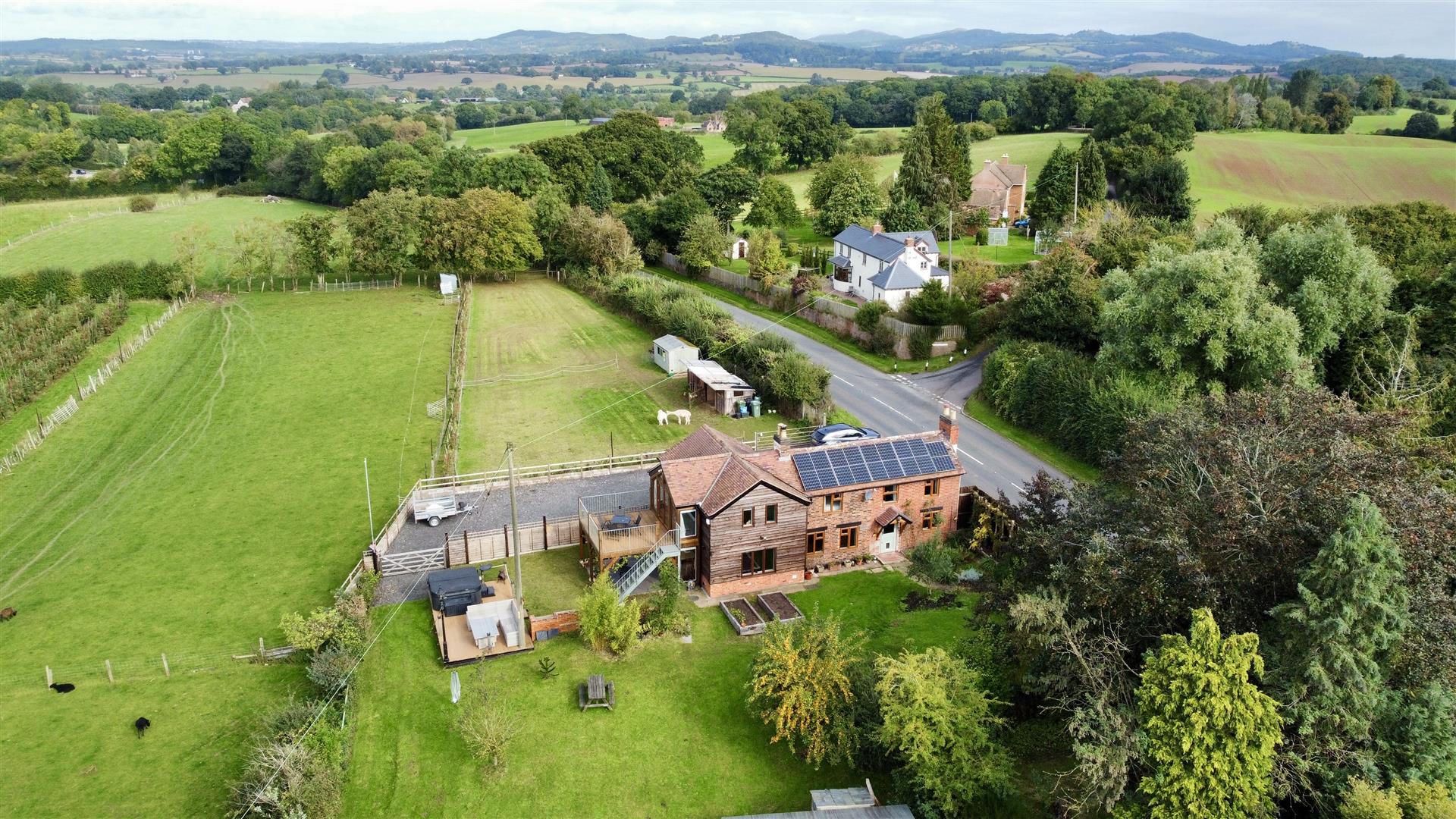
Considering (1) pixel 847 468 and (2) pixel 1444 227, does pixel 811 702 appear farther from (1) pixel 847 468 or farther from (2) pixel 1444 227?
(2) pixel 1444 227

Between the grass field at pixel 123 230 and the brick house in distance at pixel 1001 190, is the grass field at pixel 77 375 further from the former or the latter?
the brick house in distance at pixel 1001 190

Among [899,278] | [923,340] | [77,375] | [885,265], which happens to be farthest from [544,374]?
[77,375]

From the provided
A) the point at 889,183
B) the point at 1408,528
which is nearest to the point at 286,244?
the point at 889,183

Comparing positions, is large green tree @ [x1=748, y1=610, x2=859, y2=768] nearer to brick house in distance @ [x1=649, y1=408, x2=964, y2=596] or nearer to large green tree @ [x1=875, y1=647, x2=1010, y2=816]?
large green tree @ [x1=875, y1=647, x2=1010, y2=816]

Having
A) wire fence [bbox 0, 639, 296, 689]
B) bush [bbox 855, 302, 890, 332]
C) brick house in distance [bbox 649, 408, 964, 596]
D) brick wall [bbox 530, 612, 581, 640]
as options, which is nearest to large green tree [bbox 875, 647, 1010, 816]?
brick house in distance [bbox 649, 408, 964, 596]

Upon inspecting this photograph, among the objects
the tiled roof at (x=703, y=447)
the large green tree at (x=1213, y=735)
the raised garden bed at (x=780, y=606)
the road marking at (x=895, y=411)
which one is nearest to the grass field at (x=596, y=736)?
the raised garden bed at (x=780, y=606)

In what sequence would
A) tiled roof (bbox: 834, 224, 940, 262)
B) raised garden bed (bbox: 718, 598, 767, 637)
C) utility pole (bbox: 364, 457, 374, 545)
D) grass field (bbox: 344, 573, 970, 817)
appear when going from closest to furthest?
grass field (bbox: 344, 573, 970, 817)
raised garden bed (bbox: 718, 598, 767, 637)
utility pole (bbox: 364, 457, 374, 545)
tiled roof (bbox: 834, 224, 940, 262)

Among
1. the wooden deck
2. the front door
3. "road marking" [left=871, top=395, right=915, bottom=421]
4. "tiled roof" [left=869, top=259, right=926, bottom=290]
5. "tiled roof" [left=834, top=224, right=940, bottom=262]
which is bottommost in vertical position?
the wooden deck
